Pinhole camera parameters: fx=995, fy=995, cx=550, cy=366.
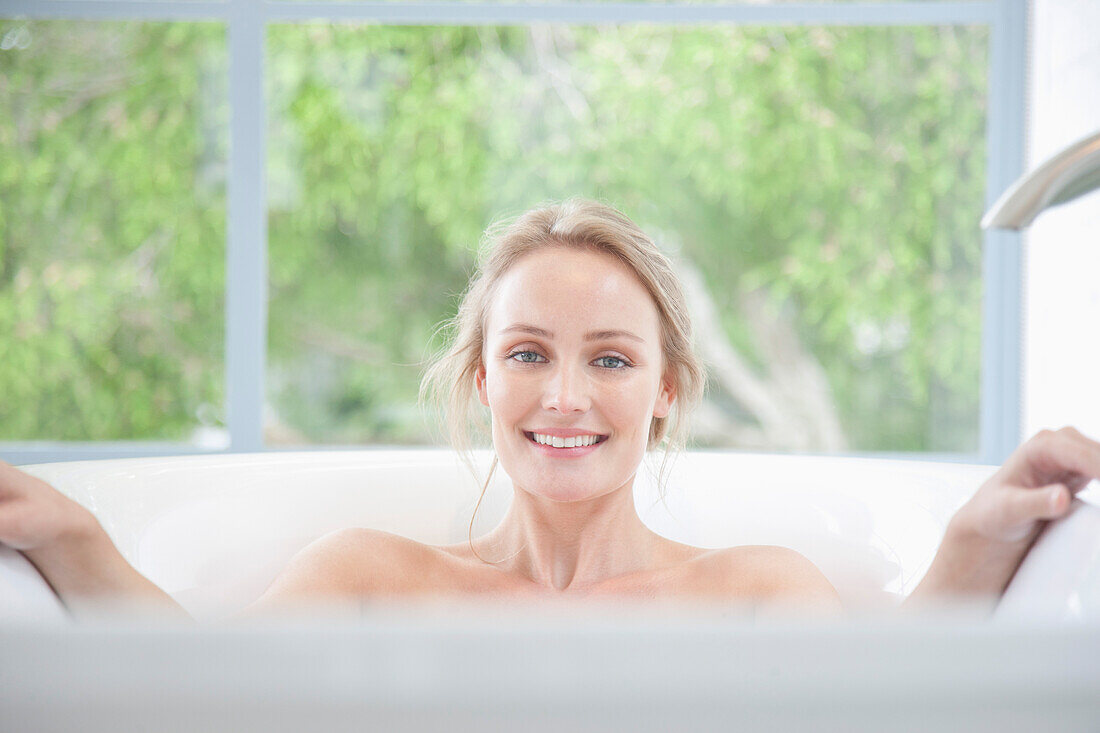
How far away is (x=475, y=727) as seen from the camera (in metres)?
0.46

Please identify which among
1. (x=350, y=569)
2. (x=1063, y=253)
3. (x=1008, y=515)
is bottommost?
(x=350, y=569)

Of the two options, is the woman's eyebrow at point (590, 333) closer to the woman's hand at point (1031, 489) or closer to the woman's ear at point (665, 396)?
the woman's ear at point (665, 396)

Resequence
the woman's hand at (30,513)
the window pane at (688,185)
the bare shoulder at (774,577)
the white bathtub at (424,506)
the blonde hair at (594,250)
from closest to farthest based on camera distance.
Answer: the woman's hand at (30,513) → the bare shoulder at (774,577) → the blonde hair at (594,250) → the white bathtub at (424,506) → the window pane at (688,185)

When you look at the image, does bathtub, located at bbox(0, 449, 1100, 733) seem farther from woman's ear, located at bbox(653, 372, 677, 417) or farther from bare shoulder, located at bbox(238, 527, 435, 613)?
woman's ear, located at bbox(653, 372, 677, 417)

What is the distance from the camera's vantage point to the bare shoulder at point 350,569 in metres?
1.06

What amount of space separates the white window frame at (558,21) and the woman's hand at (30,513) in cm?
205

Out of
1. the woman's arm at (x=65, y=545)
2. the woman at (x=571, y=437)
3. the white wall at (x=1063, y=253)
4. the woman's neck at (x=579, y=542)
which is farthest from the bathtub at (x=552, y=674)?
the white wall at (x=1063, y=253)

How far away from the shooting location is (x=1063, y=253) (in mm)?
2428

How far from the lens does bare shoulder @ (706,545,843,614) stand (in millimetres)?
1054

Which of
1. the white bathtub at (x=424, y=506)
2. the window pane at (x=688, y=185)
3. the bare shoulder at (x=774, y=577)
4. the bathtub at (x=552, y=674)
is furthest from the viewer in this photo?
the window pane at (x=688, y=185)

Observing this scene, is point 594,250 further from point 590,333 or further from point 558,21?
point 558,21

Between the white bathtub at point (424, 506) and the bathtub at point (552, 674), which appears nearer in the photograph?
the bathtub at point (552, 674)

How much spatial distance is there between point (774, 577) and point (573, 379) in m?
0.31

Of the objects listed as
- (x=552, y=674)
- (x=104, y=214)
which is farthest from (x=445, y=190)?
(x=552, y=674)
